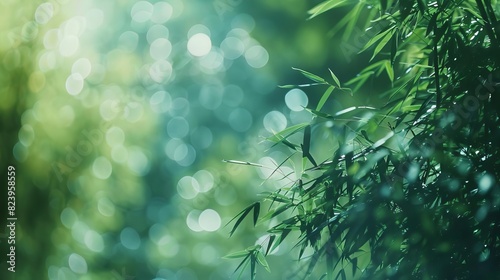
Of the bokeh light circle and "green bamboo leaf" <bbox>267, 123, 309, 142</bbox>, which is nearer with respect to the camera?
"green bamboo leaf" <bbox>267, 123, 309, 142</bbox>

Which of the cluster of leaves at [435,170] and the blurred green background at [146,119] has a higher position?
the cluster of leaves at [435,170]

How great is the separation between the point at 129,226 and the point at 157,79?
1196 mm

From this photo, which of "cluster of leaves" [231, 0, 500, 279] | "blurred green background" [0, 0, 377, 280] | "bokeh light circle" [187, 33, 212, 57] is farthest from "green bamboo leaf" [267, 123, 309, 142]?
"bokeh light circle" [187, 33, 212, 57]

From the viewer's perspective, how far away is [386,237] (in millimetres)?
1632

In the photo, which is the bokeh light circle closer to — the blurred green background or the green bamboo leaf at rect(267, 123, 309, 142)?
the blurred green background

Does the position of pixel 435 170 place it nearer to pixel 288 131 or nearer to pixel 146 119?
pixel 288 131

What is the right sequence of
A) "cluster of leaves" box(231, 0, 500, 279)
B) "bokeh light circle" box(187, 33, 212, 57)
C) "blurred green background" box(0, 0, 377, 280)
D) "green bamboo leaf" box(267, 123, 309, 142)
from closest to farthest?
"cluster of leaves" box(231, 0, 500, 279) → "green bamboo leaf" box(267, 123, 309, 142) → "blurred green background" box(0, 0, 377, 280) → "bokeh light circle" box(187, 33, 212, 57)

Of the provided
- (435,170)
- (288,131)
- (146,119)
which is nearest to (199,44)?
(146,119)

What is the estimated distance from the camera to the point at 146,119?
13.4 ft

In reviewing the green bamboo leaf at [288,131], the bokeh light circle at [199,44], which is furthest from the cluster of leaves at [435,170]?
the bokeh light circle at [199,44]

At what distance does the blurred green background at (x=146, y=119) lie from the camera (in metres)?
3.48

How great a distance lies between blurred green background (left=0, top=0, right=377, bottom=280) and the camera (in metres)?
3.48

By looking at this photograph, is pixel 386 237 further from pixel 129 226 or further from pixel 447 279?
pixel 129 226

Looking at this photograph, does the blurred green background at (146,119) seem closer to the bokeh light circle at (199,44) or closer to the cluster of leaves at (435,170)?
the bokeh light circle at (199,44)
